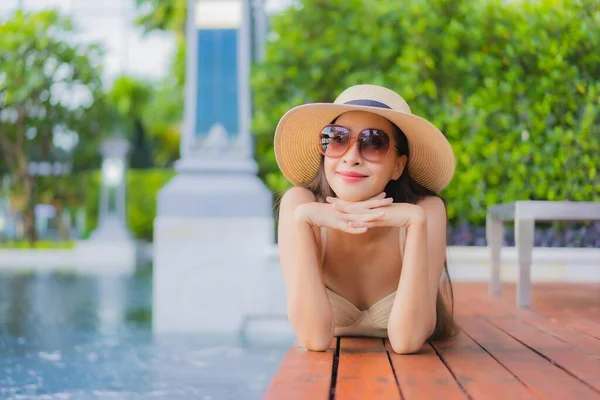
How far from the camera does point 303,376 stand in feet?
5.85

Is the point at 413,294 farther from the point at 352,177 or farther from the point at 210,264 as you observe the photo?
the point at 210,264

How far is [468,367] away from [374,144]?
0.65 meters

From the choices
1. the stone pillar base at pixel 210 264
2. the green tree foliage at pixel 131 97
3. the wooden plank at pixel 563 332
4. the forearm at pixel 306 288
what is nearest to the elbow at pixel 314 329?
the forearm at pixel 306 288

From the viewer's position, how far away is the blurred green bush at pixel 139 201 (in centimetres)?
1828

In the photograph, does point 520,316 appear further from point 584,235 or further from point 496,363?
point 584,235

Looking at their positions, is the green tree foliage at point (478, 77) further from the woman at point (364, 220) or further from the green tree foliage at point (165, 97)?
the green tree foliage at point (165, 97)

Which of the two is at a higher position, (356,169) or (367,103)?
(367,103)

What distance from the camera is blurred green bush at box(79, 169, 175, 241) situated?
18281 mm

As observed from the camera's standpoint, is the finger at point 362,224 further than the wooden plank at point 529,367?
Yes

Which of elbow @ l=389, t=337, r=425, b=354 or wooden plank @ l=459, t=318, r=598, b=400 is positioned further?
elbow @ l=389, t=337, r=425, b=354

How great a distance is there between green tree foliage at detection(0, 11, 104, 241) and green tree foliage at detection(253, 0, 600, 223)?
1006 centimetres

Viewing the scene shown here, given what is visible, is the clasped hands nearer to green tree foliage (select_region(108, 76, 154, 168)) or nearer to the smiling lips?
the smiling lips

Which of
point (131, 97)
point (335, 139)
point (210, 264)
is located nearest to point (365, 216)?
point (335, 139)

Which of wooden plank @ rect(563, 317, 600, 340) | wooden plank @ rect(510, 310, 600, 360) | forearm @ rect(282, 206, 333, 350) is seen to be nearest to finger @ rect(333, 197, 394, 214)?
forearm @ rect(282, 206, 333, 350)
